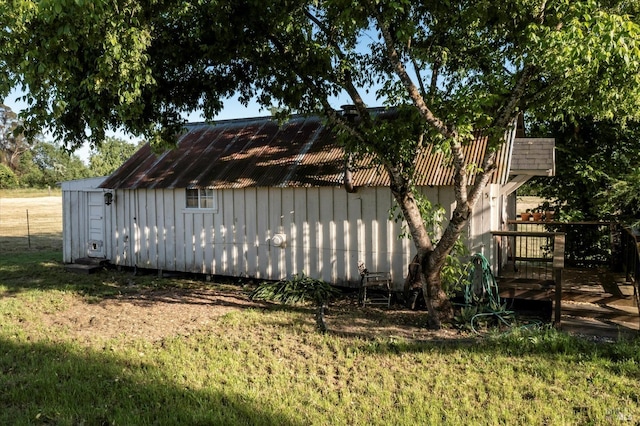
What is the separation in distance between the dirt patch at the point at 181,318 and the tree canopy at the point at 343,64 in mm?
747

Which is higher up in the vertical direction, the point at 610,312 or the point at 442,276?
the point at 442,276

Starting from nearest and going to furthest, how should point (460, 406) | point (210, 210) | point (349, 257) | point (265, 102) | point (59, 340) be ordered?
point (460, 406) → point (59, 340) → point (265, 102) → point (349, 257) → point (210, 210)

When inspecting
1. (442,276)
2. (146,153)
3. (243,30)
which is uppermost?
(243,30)

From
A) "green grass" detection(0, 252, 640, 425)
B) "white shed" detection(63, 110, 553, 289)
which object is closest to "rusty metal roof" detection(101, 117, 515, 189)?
"white shed" detection(63, 110, 553, 289)

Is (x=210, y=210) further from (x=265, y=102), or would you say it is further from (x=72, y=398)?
(x=72, y=398)

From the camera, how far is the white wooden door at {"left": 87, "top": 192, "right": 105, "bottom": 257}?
12680mm

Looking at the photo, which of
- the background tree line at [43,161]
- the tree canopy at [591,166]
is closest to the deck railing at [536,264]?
the tree canopy at [591,166]

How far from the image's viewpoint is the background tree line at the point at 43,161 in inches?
2375

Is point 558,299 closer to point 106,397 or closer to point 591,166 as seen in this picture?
point 591,166

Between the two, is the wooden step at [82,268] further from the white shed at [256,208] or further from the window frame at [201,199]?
the window frame at [201,199]

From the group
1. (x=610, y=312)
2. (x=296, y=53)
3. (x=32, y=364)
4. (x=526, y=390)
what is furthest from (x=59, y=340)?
(x=610, y=312)

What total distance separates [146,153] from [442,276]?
10066 mm

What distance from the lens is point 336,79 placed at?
22.4ft

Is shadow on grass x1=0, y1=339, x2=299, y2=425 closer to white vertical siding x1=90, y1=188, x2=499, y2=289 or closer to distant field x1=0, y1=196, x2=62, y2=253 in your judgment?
white vertical siding x1=90, y1=188, x2=499, y2=289
